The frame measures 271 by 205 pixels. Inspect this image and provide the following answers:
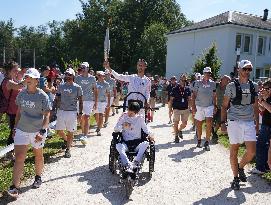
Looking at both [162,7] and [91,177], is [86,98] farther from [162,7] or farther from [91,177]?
[162,7]

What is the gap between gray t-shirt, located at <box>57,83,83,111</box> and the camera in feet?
33.2

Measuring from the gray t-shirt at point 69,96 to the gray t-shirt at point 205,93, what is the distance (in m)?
3.58

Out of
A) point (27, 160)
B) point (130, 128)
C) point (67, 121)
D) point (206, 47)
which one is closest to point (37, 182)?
point (27, 160)

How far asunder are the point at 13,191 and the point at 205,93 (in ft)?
22.0

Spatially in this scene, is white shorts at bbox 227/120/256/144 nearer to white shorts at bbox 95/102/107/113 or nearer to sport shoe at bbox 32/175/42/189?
sport shoe at bbox 32/175/42/189

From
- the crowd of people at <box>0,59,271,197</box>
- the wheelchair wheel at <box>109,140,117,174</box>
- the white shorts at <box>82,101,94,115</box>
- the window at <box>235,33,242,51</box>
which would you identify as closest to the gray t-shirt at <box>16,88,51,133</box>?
the crowd of people at <box>0,59,271,197</box>

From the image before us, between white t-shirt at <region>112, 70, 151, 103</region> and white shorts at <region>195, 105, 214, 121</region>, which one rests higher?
white t-shirt at <region>112, 70, 151, 103</region>

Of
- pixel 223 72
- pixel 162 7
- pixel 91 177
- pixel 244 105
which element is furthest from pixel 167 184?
pixel 162 7

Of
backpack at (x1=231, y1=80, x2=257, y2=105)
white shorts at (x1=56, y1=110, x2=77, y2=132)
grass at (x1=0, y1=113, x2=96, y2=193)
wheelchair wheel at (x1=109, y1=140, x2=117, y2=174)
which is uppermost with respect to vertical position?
backpack at (x1=231, y1=80, x2=257, y2=105)

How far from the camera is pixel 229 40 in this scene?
34688mm

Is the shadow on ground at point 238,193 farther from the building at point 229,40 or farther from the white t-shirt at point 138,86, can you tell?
the building at point 229,40

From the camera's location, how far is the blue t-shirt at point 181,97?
43.2ft

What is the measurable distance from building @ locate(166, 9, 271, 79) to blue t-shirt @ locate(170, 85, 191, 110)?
2245 centimetres

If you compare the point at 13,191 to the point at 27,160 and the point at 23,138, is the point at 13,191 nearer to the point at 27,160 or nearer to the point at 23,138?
the point at 23,138
